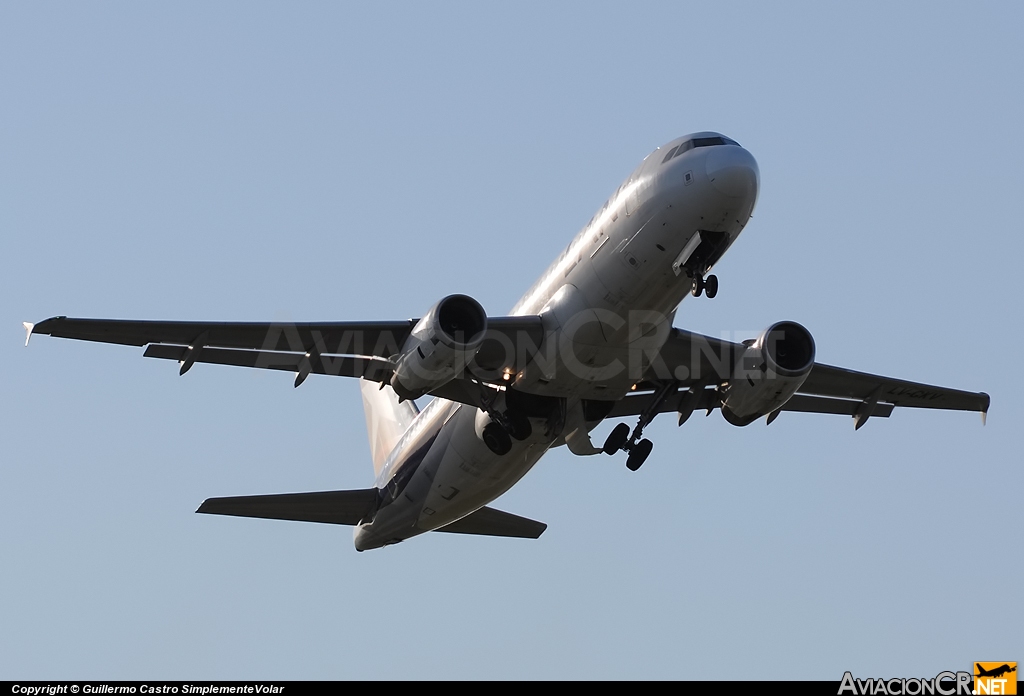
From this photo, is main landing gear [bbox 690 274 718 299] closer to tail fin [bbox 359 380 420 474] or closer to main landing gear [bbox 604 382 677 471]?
main landing gear [bbox 604 382 677 471]

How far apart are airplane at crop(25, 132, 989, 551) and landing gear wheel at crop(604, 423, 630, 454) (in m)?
0.03

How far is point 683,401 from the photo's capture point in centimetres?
Answer: 3516

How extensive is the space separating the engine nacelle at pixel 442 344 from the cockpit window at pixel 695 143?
16.9 feet

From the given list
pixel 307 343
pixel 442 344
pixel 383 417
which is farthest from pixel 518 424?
pixel 383 417

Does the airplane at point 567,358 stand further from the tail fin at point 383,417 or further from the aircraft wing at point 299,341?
the tail fin at point 383,417

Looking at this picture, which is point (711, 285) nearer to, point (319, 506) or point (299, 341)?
point (299, 341)

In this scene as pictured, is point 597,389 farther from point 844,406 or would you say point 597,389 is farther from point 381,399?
point 381,399

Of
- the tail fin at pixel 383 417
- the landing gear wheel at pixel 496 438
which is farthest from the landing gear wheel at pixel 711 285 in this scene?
the tail fin at pixel 383 417

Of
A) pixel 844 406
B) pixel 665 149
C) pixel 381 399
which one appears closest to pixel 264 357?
pixel 665 149

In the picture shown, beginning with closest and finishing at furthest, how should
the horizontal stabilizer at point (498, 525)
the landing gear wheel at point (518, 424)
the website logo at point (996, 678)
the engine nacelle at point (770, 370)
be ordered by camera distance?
the website logo at point (996, 678) < the engine nacelle at point (770, 370) < the landing gear wheel at point (518, 424) < the horizontal stabilizer at point (498, 525)

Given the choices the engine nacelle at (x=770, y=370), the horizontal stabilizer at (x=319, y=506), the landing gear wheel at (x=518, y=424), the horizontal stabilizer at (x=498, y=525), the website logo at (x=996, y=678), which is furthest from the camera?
the horizontal stabilizer at (x=498, y=525)

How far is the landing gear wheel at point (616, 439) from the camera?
109 feet

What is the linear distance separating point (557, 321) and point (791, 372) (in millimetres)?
5670

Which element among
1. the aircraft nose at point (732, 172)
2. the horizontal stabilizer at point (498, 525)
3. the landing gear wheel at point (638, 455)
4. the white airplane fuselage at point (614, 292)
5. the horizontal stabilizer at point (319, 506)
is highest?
the aircraft nose at point (732, 172)
